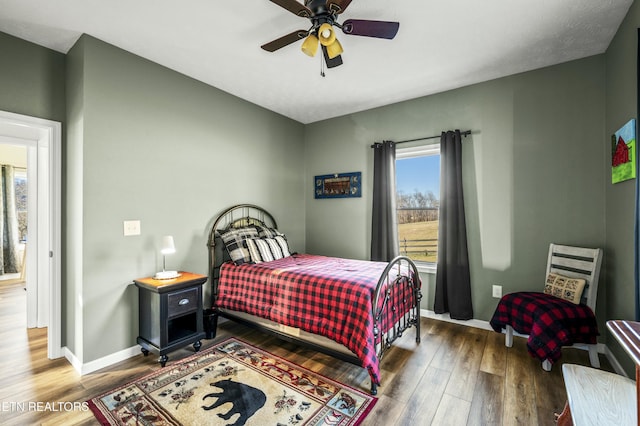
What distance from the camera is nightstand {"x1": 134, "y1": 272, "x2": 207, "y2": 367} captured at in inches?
98.4

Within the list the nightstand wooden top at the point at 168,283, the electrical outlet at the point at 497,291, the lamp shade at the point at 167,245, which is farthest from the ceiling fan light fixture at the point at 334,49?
the electrical outlet at the point at 497,291

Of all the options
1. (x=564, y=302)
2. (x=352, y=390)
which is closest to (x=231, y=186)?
(x=352, y=390)

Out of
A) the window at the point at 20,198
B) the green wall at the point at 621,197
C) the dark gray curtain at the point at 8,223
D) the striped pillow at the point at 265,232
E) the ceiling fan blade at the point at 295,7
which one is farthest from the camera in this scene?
the window at the point at 20,198

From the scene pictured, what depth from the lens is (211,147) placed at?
137 inches

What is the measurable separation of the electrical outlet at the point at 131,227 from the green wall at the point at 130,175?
40 mm

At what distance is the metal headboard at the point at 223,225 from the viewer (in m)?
3.44

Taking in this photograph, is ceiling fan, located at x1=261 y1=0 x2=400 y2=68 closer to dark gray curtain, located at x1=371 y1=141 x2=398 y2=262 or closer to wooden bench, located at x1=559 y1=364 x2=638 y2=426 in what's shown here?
dark gray curtain, located at x1=371 y1=141 x2=398 y2=262

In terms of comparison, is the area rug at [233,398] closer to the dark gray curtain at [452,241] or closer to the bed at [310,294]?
the bed at [310,294]

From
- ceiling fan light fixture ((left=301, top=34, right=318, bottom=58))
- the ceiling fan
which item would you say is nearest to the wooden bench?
the ceiling fan

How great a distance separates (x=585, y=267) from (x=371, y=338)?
2.09 m

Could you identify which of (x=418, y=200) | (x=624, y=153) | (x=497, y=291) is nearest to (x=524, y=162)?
(x=624, y=153)

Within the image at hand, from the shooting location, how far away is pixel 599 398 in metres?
1.20

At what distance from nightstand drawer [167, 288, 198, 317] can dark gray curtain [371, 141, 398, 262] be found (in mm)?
2342

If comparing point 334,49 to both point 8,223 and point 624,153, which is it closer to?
point 624,153
